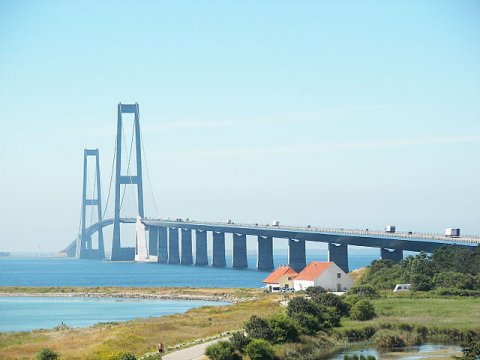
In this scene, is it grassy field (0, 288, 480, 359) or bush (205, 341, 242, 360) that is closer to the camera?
bush (205, 341, 242, 360)

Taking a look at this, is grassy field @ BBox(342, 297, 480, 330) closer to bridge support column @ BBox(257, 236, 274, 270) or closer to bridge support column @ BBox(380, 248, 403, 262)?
bridge support column @ BBox(380, 248, 403, 262)

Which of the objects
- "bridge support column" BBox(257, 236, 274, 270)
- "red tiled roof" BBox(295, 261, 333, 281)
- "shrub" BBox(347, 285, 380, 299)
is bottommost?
"shrub" BBox(347, 285, 380, 299)

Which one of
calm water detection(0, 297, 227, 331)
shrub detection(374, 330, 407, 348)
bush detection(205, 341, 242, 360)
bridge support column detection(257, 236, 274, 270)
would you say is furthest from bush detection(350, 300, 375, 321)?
bridge support column detection(257, 236, 274, 270)

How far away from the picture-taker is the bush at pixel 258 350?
121 ft

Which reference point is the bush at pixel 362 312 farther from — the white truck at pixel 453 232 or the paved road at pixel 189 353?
the white truck at pixel 453 232

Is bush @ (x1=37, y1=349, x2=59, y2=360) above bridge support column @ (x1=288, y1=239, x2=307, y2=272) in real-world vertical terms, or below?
below

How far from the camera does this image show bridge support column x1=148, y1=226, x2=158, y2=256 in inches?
6678

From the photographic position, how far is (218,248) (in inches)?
5945

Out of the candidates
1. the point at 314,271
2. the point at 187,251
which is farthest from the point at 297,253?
the point at 314,271

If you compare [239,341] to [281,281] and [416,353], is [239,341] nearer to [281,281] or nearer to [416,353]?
[416,353]

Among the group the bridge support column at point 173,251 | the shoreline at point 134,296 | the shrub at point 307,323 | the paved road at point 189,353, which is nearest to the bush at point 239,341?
the paved road at point 189,353

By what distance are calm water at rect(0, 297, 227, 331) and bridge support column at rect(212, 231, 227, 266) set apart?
63.1 m

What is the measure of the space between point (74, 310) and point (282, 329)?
102 feet

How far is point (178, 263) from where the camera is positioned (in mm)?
163250
